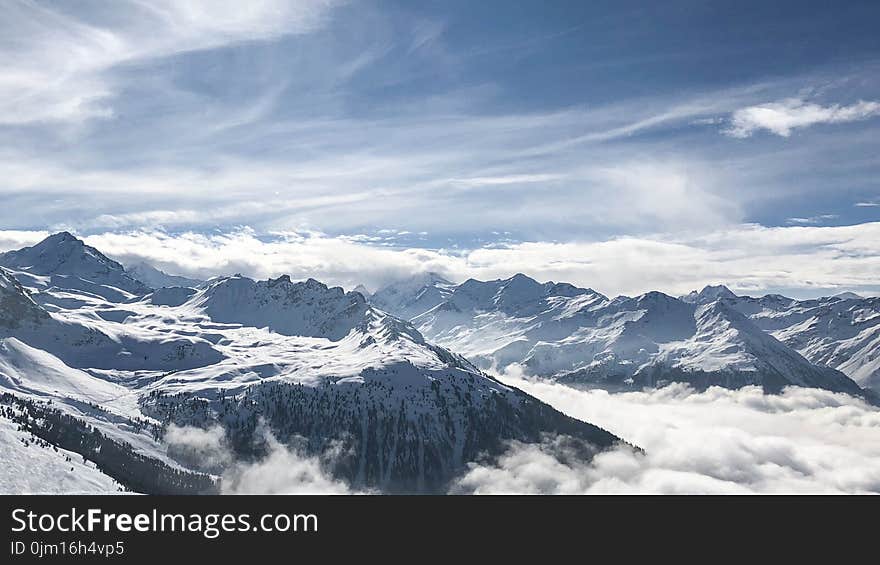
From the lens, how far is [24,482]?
14975 centimetres
